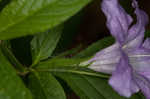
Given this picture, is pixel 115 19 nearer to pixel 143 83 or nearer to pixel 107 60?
pixel 107 60

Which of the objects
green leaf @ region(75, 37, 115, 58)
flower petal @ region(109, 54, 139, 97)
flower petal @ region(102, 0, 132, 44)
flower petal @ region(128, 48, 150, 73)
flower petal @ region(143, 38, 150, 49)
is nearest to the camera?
flower petal @ region(109, 54, 139, 97)

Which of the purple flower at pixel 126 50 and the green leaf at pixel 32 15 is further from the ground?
the green leaf at pixel 32 15

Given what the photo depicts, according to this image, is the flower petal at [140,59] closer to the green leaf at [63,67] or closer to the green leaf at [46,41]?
the green leaf at [63,67]

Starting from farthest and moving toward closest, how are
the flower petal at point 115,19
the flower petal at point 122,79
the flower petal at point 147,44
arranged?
the flower petal at point 147,44, the flower petal at point 115,19, the flower petal at point 122,79

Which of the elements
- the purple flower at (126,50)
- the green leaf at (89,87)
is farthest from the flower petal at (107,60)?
the green leaf at (89,87)

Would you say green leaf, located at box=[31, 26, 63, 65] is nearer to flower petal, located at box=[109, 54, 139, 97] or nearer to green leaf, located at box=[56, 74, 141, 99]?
green leaf, located at box=[56, 74, 141, 99]

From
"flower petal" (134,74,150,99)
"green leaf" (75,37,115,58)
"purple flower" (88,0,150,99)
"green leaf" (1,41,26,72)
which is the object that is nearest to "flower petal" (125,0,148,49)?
"purple flower" (88,0,150,99)
